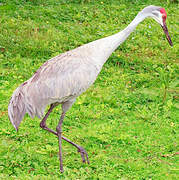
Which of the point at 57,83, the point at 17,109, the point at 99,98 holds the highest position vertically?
the point at 57,83

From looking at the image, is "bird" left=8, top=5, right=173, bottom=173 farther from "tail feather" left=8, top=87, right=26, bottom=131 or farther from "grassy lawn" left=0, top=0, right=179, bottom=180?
"grassy lawn" left=0, top=0, right=179, bottom=180

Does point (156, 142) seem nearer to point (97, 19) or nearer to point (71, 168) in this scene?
point (71, 168)

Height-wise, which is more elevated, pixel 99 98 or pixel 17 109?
pixel 17 109

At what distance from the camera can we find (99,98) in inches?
251

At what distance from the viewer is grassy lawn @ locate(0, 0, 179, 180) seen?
15.4 ft

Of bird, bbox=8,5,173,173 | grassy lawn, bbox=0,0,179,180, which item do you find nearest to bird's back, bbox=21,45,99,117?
bird, bbox=8,5,173,173

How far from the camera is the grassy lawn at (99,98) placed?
15.4 feet

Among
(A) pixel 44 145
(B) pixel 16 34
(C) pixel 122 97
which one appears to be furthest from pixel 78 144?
(B) pixel 16 34

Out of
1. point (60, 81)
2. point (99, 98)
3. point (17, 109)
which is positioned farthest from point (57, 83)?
point (99, 98)

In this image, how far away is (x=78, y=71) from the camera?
4.39 metres

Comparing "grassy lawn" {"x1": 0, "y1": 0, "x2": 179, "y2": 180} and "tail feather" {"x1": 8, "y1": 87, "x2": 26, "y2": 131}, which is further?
"grassy lawn" {"x1": 0, "y1": 0, "x2": 179, "y2": 180}

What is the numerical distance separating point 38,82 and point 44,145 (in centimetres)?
103

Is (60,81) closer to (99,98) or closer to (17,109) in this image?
(17,109)

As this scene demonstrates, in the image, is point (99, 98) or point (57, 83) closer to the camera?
point (57, 83)
